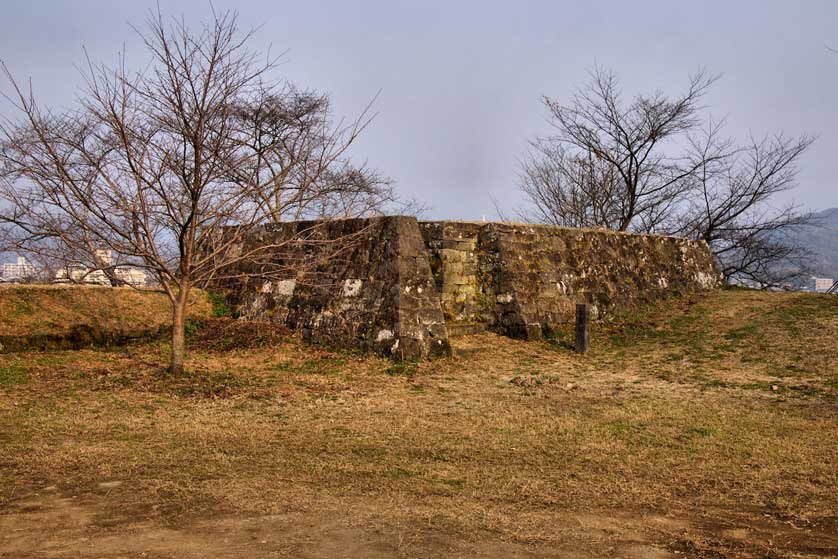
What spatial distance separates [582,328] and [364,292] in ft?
12.6

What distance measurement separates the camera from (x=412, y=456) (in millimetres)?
5727

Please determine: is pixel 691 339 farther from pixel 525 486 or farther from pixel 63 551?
pixel 63 551

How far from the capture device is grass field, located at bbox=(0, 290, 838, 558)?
3.96 m

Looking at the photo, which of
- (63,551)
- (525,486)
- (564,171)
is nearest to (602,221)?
(564,171)

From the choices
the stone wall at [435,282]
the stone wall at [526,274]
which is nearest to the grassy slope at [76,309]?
the stone wall at [435,282]

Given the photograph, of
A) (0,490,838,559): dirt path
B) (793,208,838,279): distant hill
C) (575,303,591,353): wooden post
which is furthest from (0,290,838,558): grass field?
(793,208,838,279): distant hill

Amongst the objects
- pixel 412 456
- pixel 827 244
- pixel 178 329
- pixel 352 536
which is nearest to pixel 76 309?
pixel 178 329

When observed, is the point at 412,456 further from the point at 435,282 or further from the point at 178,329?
the point at 435,282

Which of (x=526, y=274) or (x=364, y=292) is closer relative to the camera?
(x=364, y=292)

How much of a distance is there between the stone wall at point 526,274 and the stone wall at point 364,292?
144cm

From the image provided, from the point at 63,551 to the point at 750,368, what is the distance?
9636 millimetres

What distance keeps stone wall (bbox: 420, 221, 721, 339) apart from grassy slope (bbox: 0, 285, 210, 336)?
15.3 feet

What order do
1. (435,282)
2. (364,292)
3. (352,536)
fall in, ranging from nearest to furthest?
(352,536), (364,292), (435,282)

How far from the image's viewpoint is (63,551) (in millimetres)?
3639
